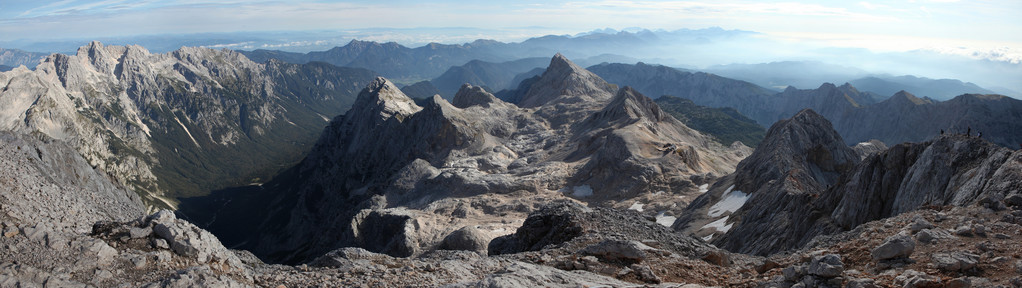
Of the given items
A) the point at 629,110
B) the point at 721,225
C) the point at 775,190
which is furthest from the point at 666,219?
the point at 629,110

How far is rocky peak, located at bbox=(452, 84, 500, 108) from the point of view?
133 m

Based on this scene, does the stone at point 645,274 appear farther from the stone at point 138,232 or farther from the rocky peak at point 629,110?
the rocky peak at point 629,110

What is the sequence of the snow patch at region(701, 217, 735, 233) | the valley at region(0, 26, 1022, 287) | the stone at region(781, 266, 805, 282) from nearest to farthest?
the valley at region(0, 26, 1022, 287) → the stone at region(781, 266, 805, 282) → the snow patch at region(701, 217, 735, 233)

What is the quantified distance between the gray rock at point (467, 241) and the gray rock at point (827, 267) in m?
33.8

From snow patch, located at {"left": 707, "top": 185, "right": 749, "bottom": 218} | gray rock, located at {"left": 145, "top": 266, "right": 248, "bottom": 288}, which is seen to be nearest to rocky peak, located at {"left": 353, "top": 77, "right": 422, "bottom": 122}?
snow patch, located at {"left": 707, "top": 185, "right": 749, "bottom": 218}

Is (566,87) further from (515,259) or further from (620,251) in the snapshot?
(620,251)

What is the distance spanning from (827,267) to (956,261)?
307cm

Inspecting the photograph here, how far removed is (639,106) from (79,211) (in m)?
98.4

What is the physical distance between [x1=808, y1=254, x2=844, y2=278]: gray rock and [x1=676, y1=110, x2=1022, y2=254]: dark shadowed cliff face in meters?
9.60

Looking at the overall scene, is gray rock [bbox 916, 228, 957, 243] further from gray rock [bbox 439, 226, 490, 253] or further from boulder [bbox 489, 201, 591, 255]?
gray rock [bbox 439, 226, 490, 253]

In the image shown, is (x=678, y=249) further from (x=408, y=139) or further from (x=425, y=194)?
(x=408, y=139)

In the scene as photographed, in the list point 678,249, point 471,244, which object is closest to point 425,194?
point 471,244

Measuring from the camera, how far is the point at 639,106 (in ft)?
355

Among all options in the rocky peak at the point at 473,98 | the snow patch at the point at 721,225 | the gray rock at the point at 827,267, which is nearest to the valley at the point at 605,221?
the gray rock at the point at 827,267
